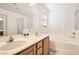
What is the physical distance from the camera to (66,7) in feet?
4.66

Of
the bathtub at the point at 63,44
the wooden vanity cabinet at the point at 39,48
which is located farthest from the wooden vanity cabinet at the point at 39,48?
the bathtub at the point at 63,44

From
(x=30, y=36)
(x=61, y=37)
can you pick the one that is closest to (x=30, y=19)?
(x=30, y=36)

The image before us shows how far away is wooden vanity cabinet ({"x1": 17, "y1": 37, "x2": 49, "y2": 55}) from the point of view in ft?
4.52

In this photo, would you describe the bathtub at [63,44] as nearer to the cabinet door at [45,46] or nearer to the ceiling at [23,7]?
the cabinet door at [45,46]

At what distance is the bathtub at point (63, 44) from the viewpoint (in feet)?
4.66

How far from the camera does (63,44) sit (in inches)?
57.4

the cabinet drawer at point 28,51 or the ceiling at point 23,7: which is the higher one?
the ceiling at point 23,7

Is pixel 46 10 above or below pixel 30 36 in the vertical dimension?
above

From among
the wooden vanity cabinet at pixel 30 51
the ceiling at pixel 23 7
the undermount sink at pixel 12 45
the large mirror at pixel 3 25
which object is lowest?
the wooden vanity cabinet at pixel 30 51

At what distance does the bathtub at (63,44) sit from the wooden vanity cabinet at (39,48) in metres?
0.07

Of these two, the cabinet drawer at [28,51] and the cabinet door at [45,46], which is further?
the cabinet door at [45,46]

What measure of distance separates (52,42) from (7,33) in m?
0.63
